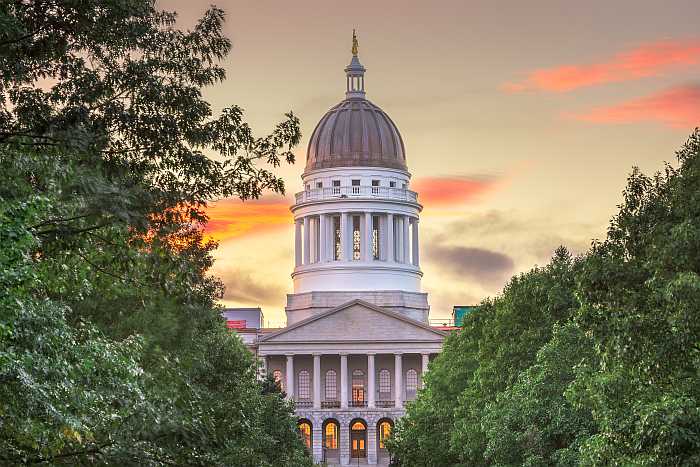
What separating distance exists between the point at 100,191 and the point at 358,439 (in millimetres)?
174047

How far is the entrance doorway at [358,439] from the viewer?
196 meters

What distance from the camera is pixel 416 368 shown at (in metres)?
200

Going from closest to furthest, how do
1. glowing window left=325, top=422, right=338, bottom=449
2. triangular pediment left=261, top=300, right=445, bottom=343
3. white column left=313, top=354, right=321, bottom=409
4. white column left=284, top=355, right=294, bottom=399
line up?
triangular pediment left=261, top=300, right=445, bottom=343 → glowing window left=325, top=422, right=338, bottom=449 → white column left=284, top=355, right=294, bottom=399 → white column left=313, top=354, right=321, bottom=409

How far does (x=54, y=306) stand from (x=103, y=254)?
10.8 feet

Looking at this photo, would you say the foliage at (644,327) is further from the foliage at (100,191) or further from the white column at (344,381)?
the white column at (344,381)

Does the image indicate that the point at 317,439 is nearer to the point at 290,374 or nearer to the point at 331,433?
the point at 331,433

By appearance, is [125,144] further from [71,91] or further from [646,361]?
[646,361]

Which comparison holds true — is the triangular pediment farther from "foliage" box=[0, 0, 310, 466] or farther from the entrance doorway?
"foliage" box=[0, 0, 310, 466]

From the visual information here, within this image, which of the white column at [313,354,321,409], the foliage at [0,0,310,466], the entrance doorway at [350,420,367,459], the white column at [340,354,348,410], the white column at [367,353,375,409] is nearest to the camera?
the foliage at [0,0,310,466]

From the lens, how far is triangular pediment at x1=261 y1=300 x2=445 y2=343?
196625mm

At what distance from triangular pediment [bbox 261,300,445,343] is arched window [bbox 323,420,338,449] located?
34.1 feet

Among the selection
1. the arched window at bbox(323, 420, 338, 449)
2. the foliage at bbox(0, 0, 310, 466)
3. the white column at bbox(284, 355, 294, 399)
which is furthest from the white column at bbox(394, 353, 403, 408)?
the foliage at bbox(0, 0, 310, 466)

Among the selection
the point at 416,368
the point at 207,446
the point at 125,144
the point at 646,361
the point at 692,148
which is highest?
the point at 416,368

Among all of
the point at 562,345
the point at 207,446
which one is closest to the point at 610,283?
the point at 207,446
